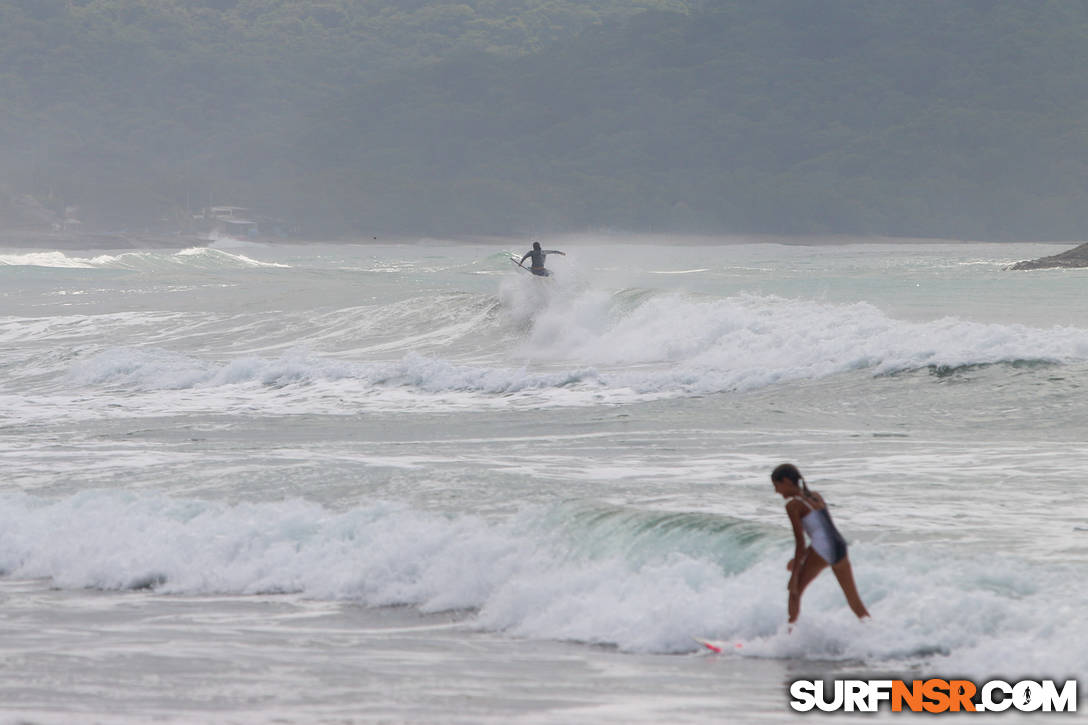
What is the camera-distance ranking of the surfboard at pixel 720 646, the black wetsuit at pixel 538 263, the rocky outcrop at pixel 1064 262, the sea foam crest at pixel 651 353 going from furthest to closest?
1. the rocky outcrop at pixel 1064 262
2. the black wetsuit at pixel 538 263
3. the sea foam crest at pixel 651 353
4. the surfboard at pixel 720 646

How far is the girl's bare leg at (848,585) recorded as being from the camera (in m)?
8.78

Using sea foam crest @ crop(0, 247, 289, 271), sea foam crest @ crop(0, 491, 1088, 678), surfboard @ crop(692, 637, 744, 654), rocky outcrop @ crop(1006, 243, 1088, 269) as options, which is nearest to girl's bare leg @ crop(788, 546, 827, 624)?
sea foam crest @ crop(0, 491, 1088, 678)

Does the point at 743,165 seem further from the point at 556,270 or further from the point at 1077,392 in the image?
the point at 1077,392

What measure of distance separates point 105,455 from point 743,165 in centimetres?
17157

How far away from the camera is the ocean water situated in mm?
8656

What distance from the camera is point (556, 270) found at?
129 ft

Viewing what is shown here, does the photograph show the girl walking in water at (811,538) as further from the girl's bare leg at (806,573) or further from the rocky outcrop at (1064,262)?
the rocky outcrop at (1064,262)

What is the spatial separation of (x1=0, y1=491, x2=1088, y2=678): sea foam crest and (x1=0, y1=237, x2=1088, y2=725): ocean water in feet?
0.09

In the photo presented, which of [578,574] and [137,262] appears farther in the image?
[137,262]

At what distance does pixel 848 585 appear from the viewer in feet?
29.0

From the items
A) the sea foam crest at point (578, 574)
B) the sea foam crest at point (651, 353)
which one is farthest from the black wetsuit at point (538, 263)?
the sea foam crest at point (578, 574)

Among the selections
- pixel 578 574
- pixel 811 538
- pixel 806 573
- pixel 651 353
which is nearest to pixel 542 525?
pixel 578 574

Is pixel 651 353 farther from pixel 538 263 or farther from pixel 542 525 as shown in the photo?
pixel 542 525

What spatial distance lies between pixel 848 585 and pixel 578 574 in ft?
7.71
